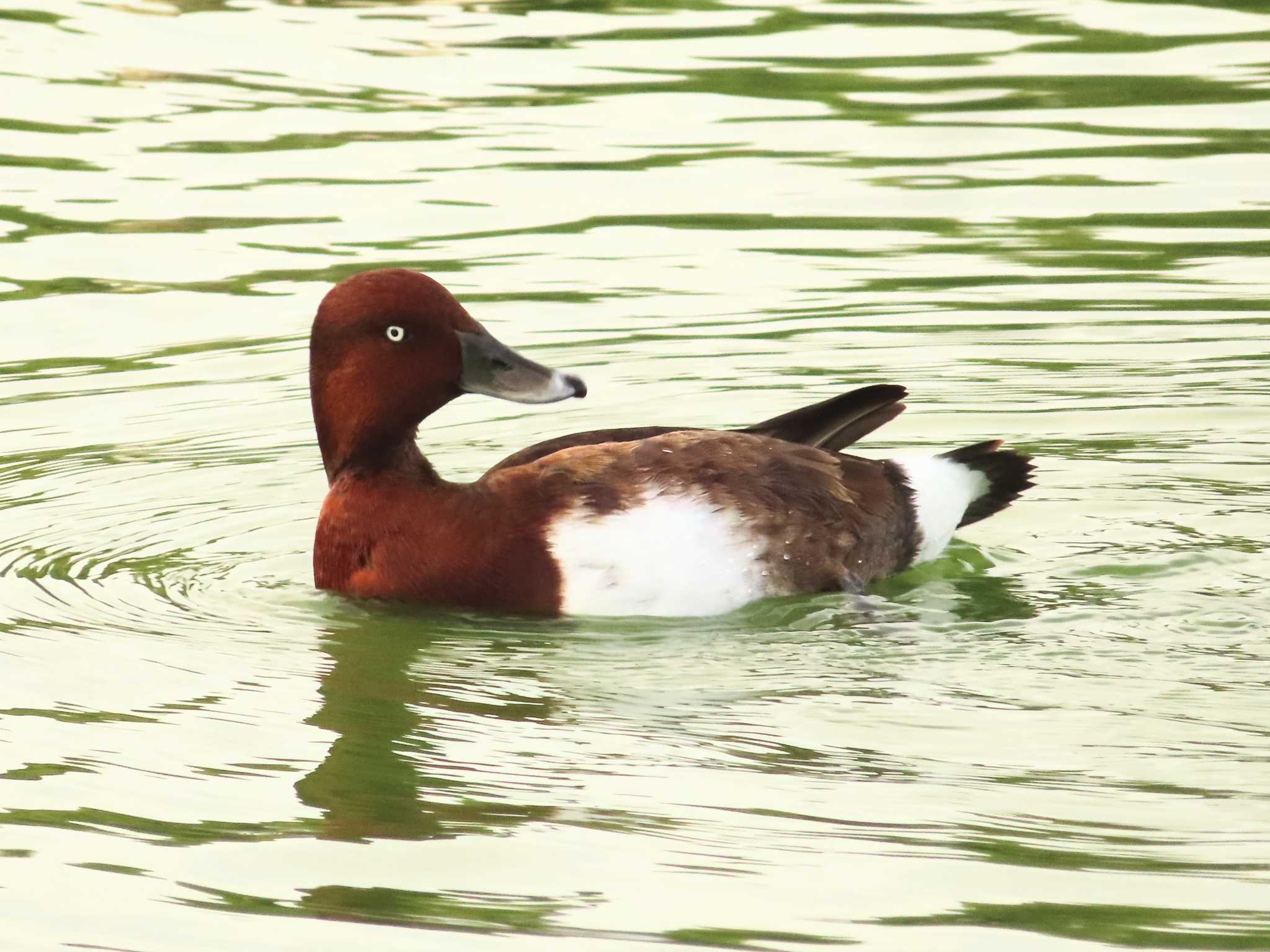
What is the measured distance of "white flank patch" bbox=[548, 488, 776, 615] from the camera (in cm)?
671

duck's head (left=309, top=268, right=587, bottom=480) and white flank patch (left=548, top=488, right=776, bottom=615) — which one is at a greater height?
duck's head (left=309, top=268, right=587, bottom=480)

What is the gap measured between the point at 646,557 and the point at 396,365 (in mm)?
1000

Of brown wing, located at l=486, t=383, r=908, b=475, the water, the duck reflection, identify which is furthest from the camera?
brown wing, located at l=486, t=383, r=908, b=475

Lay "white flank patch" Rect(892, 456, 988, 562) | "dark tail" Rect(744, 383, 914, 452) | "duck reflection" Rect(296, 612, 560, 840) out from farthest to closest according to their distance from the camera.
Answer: "white flank patch" Rect(892, 456, 988, 562), "dark tail" Rect(744, 383, 914, 452), "duck reflection" Rect(296, 612, 560, 840)

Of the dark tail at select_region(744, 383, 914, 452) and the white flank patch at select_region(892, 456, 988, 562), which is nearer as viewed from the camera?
the dark tail at select_region(744, 383, 914, 452)

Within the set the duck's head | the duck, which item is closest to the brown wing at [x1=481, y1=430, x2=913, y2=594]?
the duck

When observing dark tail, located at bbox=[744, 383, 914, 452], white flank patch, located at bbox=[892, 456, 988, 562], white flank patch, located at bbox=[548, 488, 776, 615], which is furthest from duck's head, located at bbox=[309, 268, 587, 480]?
white flank patch, located at bbox=[892, 456, 988, 562]

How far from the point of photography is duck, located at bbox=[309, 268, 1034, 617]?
6734mm

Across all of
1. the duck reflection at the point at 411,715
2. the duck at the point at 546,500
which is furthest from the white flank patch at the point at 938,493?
the duck reflection at the point at 411,715

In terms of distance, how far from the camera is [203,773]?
5.71 metres

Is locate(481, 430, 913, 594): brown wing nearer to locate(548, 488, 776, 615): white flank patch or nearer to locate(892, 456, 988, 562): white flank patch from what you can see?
locate(548, 488, 776, 615): white flank patch

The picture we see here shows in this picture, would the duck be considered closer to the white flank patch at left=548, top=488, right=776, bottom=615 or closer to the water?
the white flank patch at left=548, top=488, right=776, bottom=615

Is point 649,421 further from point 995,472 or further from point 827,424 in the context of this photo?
point 995,472

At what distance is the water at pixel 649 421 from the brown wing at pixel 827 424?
0.56 m
